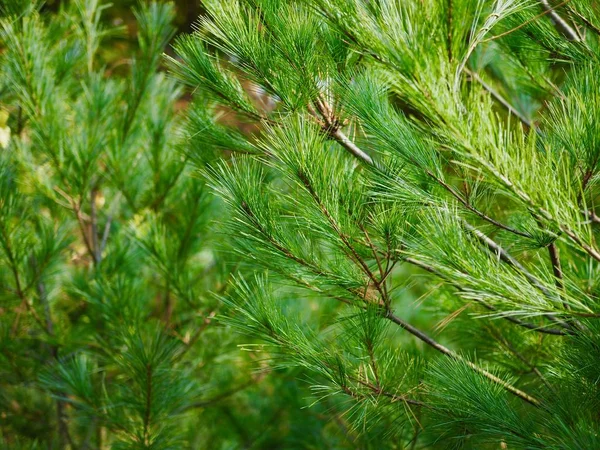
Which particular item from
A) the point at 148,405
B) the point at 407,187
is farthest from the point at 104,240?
the point at 407,187

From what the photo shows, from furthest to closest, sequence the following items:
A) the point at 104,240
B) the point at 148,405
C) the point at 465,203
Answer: the point at 104,240
the point at 148,405
the point at 465,203

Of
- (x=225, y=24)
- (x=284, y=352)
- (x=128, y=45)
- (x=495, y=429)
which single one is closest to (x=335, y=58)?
(x=225, y=24)

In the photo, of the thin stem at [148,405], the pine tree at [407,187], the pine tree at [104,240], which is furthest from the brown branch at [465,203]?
the thin stem at [148,405]

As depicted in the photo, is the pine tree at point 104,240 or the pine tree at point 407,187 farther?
the pine tree at point 104,240

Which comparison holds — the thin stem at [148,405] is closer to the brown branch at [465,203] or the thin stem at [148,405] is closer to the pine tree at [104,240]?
the pine tree at [104,240]

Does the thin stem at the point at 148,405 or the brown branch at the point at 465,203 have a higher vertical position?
the brown branch at the point at 465,203

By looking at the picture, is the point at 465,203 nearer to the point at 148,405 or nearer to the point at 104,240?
the point at 148,405

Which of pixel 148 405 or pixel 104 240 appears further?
pixel 104 240

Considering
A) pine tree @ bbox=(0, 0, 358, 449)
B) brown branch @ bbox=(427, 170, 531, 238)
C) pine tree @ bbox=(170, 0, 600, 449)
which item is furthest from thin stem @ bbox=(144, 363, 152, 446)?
brown branch @ bbox=(427, 170, 531, 238)
